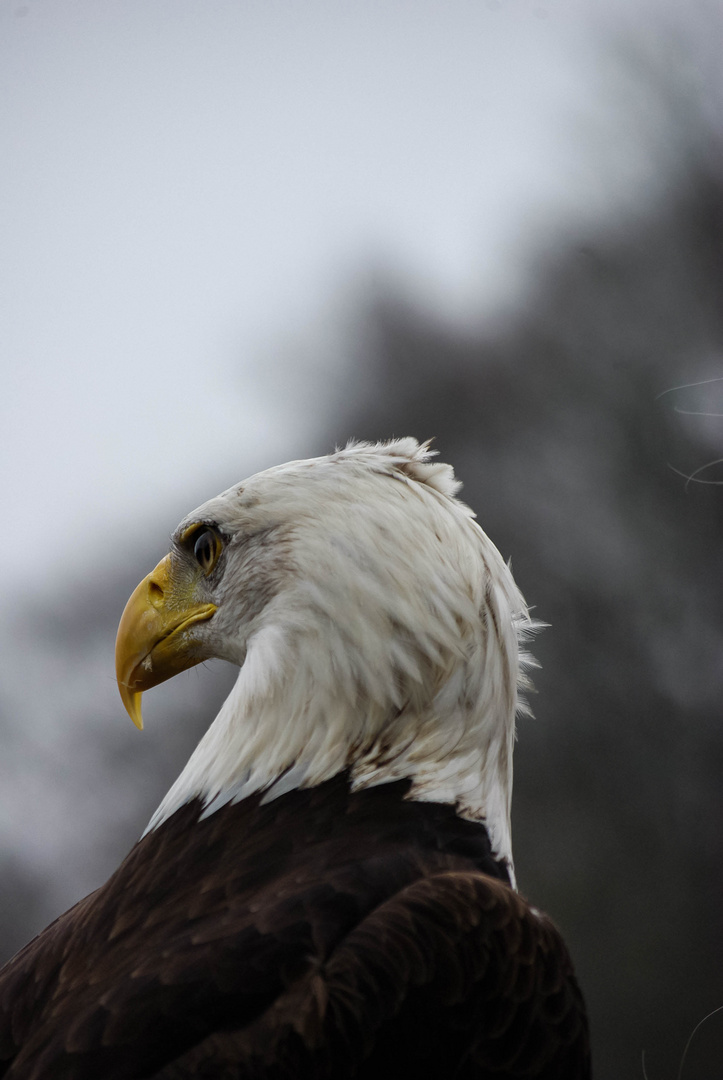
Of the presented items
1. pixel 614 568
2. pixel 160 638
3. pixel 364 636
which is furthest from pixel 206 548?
pixel 614 568

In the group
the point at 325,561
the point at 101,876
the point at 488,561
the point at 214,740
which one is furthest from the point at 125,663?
the point at 101,876

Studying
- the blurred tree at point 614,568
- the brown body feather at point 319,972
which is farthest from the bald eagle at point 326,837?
the blurred tree at point 614,568

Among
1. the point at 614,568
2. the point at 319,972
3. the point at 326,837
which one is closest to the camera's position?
the point at 319,972

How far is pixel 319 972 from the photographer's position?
0.61m

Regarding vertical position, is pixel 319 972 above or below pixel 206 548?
below

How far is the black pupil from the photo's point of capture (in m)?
0.92

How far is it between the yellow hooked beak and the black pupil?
1.4 inches

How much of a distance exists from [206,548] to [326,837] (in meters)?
0.34

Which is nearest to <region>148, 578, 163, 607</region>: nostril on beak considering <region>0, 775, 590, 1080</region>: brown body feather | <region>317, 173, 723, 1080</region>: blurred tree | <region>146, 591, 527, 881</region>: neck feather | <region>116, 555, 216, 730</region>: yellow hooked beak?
<region>116, 555, 216, 730</region>: yellow hooked beak

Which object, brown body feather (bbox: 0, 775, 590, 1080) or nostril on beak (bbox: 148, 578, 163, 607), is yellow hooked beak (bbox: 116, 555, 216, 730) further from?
brown body feather (bbox: 0, 775, 590, 1080)

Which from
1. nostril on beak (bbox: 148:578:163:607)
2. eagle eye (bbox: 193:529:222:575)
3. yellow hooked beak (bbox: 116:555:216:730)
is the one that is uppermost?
eagle eye (bbox: 193:529:222:575)

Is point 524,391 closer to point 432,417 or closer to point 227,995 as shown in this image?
point 432,417

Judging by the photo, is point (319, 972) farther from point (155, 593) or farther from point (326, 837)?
point (155, 593)

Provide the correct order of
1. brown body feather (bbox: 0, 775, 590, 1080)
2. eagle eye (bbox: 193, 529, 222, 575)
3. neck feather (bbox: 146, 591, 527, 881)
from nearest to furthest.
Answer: brown body feather (bbox: 0, 775, 590, 1080)
neck feather (bbox: 146, 591, 527, 881)
eagle eye (bbox: 193, 529, 222, 575)
